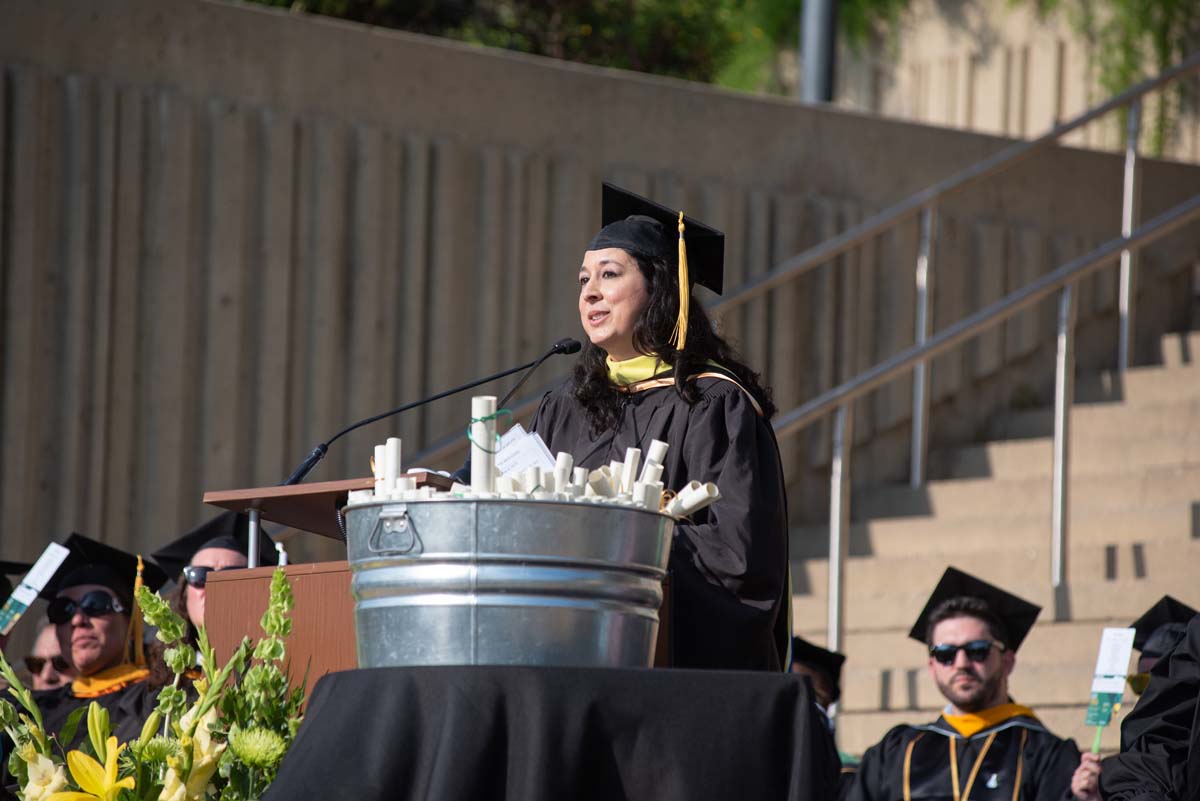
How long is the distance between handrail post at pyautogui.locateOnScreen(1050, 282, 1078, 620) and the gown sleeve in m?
3.35

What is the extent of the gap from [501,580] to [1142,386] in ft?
19.8

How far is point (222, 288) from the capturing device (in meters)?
→ 7.48

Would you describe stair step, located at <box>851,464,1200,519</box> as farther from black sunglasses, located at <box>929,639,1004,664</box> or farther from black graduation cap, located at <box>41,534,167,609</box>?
black graduation cap, located at <box>41,534,167,609</box>

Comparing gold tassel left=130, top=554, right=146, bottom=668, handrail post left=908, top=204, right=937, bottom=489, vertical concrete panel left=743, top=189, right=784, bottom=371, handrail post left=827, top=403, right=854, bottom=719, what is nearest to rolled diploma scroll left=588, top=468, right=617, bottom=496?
gold tassel left=130, top=554, right=146, bottom=668

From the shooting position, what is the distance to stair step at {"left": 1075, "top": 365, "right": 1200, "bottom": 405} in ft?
26.3

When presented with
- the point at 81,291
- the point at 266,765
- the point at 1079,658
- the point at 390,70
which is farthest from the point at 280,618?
the point at 390,70

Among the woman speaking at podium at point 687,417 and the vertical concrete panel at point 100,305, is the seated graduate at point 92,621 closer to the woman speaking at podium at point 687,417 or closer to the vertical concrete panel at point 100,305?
the vertical concrete panel at point 100,305

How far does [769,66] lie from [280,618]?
9723 millimetres

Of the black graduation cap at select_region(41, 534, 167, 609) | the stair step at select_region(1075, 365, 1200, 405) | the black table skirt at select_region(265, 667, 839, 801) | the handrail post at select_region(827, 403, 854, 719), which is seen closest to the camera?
the black table skirt at select_region(265, 667, 839, 801)

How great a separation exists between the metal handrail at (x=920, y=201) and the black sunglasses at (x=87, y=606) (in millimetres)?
2902

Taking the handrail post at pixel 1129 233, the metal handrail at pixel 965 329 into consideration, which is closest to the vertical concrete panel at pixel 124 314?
the metal handrail at pixel 965 329

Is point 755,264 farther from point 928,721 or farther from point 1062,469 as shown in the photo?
point 928,721

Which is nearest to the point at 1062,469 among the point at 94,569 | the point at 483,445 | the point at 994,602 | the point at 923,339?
the point at 994,602

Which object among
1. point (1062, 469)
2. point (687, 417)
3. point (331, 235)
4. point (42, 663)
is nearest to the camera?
point (687, 417)
